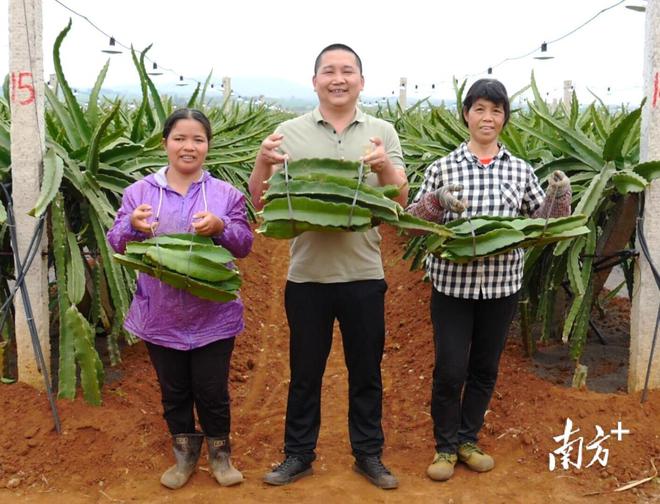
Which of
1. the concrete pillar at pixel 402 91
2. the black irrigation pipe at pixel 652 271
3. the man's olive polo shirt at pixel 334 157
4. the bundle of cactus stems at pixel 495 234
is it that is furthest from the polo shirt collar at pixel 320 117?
the concrete pillar at pixel 402 91

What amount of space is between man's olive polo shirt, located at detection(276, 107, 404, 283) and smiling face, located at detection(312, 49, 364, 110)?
0.10 m

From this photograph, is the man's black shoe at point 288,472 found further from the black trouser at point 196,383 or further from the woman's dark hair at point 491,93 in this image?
the woman's dark hair at point 491,93

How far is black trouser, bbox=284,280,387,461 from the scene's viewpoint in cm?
279

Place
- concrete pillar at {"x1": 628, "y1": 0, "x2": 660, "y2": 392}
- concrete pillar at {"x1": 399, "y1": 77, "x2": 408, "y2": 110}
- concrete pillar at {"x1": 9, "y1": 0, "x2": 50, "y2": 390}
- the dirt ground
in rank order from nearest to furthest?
the dirt ground → concrete pillar at {"x1": 9, "y1": 0, "x2": 50, "y2": 390} → concrete pillar at {"x1": 628, "y1": 0, "x2": 660, "y2": 392} → concrete pillar at {"x1": 399, "y1": 77, "x2": 408, "y2": 110}

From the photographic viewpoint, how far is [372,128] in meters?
2.75

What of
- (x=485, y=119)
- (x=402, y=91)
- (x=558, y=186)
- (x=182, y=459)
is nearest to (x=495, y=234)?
(x=558, y=186)

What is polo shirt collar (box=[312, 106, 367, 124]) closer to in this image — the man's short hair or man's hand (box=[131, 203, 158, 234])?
the man's short hair

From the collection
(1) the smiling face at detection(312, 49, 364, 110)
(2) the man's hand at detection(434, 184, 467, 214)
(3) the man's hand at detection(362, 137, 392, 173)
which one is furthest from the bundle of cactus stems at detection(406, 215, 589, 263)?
(1) the smiling face at detection(312, 49, 364, 110)

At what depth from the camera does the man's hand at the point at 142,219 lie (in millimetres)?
2574

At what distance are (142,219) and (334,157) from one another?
726mm

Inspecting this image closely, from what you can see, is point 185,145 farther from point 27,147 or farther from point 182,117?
point 27,147

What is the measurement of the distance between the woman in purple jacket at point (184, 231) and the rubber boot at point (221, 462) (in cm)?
14

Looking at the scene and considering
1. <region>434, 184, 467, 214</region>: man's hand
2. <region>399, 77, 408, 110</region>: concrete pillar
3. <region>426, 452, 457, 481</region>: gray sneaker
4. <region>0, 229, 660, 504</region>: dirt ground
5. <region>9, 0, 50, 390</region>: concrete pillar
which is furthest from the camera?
<region>399, 77, 408, 110</region>: concrete pillar

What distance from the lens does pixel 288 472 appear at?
2.90 m
